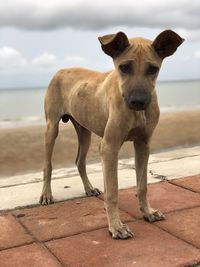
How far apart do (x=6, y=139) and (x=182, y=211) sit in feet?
30.8

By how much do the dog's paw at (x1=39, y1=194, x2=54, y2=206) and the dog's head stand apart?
199 centimetres

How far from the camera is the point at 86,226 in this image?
4.48m

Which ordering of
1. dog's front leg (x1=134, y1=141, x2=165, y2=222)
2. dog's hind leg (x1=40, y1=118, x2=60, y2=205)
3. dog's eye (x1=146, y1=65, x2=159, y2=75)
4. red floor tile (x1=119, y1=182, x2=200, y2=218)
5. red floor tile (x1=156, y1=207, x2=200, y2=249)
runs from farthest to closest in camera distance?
dog's hind leg (x1=40, y1=118, x2=60, y2=205), red floor tile (x1=119, y1=182, x2=200, y2=218), dog's front leg (x1=134, y1=141, x2=165, y2=222), red floor tile (x1=156, y1=207, x2=200, y2=249), dog's eye (x1=146, y1=65, x2=159, y2=75)

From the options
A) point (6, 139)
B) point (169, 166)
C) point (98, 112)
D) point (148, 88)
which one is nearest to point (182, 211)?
point (98, 112)

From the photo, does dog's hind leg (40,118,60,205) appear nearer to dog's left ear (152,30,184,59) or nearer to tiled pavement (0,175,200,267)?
tiled pavement (0,175,200,267)

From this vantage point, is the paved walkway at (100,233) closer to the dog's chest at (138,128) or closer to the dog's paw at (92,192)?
the dog's paw at (92,192)

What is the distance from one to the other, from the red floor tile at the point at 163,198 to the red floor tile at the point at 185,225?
0.19m

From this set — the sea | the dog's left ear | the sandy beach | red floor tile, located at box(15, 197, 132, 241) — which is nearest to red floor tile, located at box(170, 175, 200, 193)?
red floor tile, located at box(15, 197, 132, 241)

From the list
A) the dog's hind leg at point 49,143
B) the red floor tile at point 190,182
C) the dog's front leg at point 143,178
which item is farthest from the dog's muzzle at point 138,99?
the red floor tile at point 190,182

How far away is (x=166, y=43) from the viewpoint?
13.0ft

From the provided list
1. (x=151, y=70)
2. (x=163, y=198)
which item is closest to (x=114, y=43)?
(x=151, y=70)

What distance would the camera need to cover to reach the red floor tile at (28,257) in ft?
12.0

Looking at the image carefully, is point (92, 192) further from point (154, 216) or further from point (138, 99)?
point (138, 99)

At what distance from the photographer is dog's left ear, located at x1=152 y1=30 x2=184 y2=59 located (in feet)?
12.8
